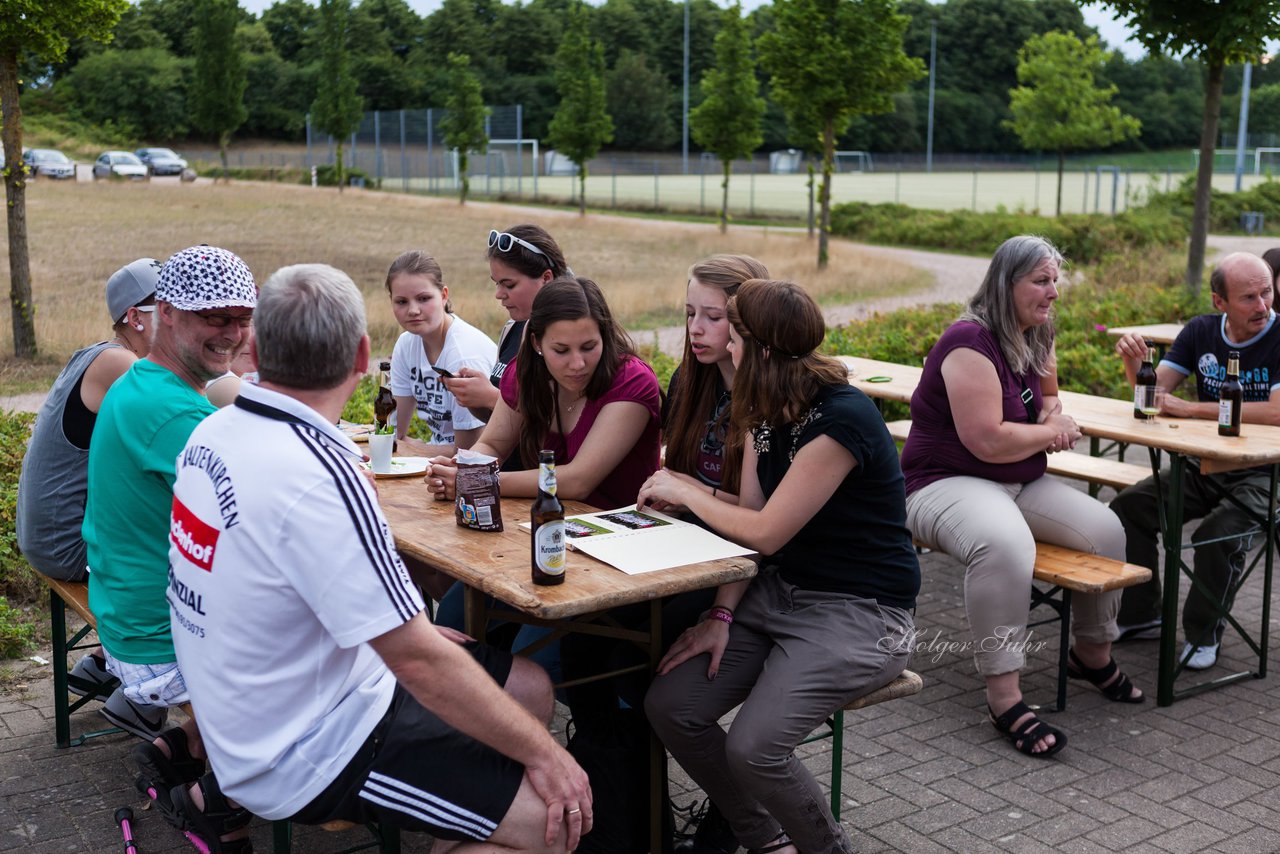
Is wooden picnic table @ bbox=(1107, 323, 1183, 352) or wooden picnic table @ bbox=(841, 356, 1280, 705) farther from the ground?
wooden picnic table @ bbox=(1107, 323, 1183, 352)

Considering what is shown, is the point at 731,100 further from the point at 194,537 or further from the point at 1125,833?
the point at 194,537

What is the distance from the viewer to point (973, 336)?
4.54m

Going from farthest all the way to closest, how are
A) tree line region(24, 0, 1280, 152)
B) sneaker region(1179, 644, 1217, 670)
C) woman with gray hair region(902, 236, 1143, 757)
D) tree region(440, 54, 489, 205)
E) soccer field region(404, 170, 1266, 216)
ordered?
1. tree line region(24, 0, 1280, 152)
2. soccer field region(404, 170, 1266, 216)
3. tree region(440, 54, 489, 205)
4. sneaker region(1179, 644, 1217, 670)
5. woman with gray hair region(902, 236, 1143, 757)

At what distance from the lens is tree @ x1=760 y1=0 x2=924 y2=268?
72.0 ft

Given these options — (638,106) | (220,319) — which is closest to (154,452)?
(220,319)

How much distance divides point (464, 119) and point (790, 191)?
47.8 ft

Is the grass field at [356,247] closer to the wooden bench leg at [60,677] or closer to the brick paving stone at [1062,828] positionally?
the wooden bench leg at [60,677]

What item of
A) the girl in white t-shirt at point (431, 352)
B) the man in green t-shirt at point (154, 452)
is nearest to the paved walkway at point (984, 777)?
the man in green t-shirt at point (154, 452)

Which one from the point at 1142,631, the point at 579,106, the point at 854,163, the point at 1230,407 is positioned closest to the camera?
the point at 1230,407

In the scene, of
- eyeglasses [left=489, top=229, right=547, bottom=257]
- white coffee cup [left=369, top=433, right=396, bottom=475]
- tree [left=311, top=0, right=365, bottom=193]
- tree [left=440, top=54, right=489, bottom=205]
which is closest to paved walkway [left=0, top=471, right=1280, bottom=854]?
white coffee cup [left=369, top=433, right=396, bottom=475]

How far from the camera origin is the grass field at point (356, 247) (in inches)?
576

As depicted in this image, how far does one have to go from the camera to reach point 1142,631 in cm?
545

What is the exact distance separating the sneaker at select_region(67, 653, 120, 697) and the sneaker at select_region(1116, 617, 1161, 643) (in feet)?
13.4

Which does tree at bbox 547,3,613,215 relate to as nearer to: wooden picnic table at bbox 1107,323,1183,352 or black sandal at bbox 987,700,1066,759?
wooden picnic table at bbox 1107,323,1183,352
